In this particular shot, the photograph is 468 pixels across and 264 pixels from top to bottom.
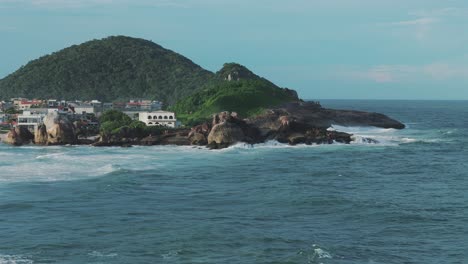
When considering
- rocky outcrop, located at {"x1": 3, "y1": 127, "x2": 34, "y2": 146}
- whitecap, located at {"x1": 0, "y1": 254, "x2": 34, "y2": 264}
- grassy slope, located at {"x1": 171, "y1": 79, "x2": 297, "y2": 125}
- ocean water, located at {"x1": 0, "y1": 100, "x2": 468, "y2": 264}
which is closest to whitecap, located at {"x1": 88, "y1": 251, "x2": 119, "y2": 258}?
ocean water, located at {"x1": 0, "y1": 100, "x2": 468, "y2": 264}

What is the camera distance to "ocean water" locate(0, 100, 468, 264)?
46.5m

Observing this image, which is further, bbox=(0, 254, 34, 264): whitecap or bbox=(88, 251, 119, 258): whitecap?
bbox=(88, 251, 119, 258): whitecap

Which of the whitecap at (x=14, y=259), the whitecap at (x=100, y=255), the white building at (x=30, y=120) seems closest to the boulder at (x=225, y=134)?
the white building at (x=30, y=120)

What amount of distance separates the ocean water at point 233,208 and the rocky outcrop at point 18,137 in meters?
20.9

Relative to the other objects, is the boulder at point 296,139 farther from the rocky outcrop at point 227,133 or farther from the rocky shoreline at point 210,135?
the rocky outcrop at point 227,133

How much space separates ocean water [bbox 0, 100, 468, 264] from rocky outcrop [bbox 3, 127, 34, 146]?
2091 cm

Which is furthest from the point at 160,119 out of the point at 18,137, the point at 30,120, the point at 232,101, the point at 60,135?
the point at 18,137

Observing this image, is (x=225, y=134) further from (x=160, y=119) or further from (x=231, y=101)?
(x=231, y=101)

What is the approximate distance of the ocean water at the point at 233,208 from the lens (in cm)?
4653

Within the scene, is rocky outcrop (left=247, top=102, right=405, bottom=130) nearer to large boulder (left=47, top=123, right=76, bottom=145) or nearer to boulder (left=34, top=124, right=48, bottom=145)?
large boulder (left=47, top=123, right=76, bottom=145)

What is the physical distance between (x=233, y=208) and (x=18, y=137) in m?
77.3

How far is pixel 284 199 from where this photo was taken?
216ft

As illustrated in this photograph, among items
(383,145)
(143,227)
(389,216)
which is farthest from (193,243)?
(383,145)

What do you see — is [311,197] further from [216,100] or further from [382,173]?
[216,100]
